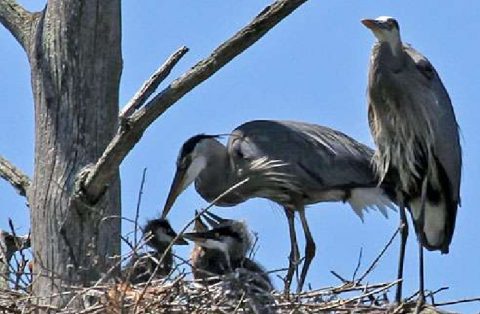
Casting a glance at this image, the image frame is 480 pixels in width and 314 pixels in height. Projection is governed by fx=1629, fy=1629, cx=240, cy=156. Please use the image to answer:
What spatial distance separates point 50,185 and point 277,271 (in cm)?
100

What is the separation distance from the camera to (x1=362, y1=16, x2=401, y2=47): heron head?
8.31 metres

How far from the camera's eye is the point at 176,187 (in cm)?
916

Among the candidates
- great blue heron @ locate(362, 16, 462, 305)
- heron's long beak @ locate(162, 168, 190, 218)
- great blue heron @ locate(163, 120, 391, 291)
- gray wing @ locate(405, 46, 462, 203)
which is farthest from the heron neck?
heron's long beak @ locate(162, 168, 190, 218)

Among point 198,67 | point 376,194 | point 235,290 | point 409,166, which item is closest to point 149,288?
point 235,290

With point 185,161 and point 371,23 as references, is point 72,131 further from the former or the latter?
point 185,161

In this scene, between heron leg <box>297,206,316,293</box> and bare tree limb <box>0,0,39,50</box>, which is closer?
bare tree limb <box>0,0,39,50</box>

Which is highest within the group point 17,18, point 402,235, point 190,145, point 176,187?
point 190,145

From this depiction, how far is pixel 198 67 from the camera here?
6238 mm

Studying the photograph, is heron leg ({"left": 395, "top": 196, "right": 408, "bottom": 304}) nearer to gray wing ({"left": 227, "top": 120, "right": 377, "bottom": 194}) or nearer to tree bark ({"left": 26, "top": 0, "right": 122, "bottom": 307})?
gray wing ({"left": 227, "top": 120, "right": 377, "bottom": 194})

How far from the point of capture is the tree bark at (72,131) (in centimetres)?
657

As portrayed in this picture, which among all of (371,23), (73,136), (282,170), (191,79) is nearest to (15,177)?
(73,136)

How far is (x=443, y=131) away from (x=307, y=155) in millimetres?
1140

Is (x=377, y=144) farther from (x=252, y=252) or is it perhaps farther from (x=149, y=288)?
(x=149, y=288)

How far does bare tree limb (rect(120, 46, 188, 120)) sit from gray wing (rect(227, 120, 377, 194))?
8.29 ft
